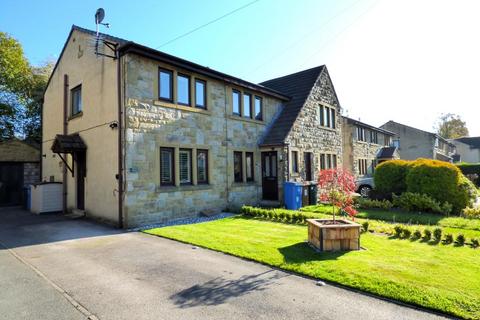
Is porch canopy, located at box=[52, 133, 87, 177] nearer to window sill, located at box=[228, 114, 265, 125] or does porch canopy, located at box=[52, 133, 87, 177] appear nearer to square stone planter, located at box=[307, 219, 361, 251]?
window sill, located at box=[228, 114, 265, 125]

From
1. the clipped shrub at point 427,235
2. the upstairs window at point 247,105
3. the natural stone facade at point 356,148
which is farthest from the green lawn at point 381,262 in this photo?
the natural stone facade at point 356,148

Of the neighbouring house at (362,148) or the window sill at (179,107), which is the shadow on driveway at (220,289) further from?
the neighbouring house at (362,148)

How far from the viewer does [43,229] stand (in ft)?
33.9

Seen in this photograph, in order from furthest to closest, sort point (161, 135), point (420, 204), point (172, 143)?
point (420, 204) → point (172, 143) → point (161, 135)

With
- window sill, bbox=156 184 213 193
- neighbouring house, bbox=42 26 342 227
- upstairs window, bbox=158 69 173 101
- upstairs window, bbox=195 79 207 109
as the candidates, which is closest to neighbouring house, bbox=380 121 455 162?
neighbouring house, bbox=42 26 342 227

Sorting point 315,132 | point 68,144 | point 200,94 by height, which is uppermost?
point 200,94

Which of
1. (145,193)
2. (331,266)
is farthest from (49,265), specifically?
(331,266)

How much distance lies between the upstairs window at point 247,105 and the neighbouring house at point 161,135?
0.18 ft

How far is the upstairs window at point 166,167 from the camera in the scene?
37.6 ft

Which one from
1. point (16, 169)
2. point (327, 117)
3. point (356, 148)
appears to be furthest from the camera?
point (356, 148)

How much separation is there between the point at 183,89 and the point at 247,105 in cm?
435

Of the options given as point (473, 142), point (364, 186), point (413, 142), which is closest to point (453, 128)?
point (473, 142)

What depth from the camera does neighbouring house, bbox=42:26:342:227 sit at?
10.6 meters

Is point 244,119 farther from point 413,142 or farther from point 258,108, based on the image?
point 413,142
